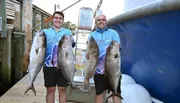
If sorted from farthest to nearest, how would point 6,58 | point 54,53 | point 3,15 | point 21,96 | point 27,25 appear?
1. point 27,25
2. point 6,58
3. point 3,15
4. point 21,96
5. point 54,53

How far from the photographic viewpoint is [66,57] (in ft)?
11.6

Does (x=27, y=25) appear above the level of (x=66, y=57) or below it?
above

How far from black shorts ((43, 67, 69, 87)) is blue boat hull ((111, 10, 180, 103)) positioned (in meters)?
1.30

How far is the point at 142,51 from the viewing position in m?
4.60

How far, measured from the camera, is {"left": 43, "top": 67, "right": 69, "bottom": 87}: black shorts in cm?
378

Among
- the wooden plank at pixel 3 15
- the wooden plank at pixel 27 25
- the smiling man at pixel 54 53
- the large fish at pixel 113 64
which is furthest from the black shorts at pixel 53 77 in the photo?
the wooden plank at pixel 27 25

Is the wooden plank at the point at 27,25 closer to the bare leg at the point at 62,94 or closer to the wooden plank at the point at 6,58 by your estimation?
the wooden plank at the point at 6,58

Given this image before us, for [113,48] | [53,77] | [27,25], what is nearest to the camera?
[113,48]

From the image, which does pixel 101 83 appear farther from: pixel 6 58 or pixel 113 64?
pixel 6 58

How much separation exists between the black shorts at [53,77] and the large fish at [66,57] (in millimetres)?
124

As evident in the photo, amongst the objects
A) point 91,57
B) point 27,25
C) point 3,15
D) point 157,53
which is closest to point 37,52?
point 91,57

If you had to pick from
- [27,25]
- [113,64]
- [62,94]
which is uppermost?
[27,25]

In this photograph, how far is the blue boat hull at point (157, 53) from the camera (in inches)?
145

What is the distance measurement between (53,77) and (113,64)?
2.86 feet
